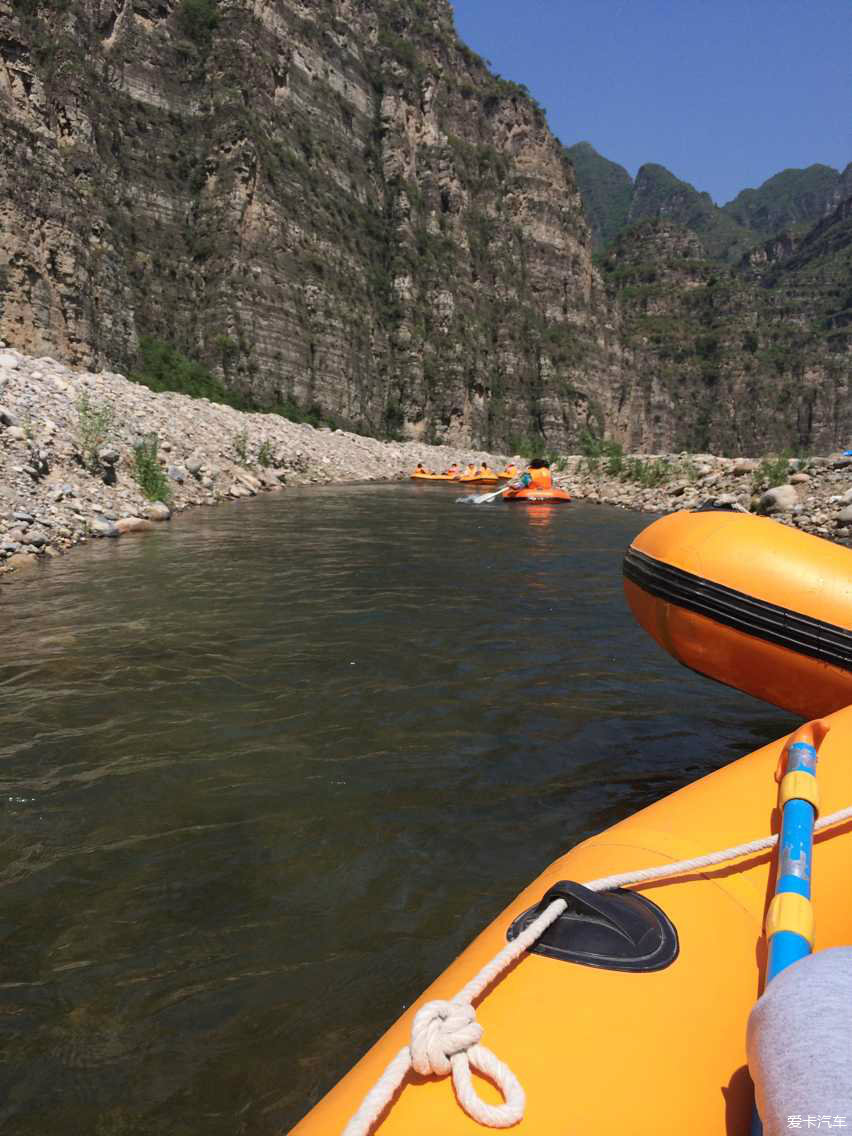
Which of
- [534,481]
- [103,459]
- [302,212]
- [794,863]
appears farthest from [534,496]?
[302,212]

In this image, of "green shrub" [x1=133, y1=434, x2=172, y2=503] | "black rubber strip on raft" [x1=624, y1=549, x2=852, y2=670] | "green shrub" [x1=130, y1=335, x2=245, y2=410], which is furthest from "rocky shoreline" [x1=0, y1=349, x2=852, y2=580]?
"black rubber strip on raft" [x1=624, y1=549, x2=852, y2=670]

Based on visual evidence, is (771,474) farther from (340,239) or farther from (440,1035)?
(340,239)

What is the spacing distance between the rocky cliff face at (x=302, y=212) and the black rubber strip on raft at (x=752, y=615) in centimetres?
2212

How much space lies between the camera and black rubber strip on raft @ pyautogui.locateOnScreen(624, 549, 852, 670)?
9.44ft

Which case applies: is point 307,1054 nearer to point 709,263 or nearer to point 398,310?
point 398,310

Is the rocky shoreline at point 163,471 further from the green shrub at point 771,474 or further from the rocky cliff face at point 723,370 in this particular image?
the rocky cliff face at point 723,370

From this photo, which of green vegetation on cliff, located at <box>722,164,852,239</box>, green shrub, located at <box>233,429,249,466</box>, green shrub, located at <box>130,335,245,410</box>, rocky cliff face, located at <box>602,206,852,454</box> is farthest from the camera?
green vegetation on cliff, located at <box>722,164,852,239</box>

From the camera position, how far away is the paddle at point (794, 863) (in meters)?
1.33

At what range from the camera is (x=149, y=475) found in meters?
11.7

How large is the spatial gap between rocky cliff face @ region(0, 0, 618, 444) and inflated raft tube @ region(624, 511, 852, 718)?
22.1m

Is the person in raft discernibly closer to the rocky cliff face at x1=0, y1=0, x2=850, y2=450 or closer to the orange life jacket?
the orange life jacket

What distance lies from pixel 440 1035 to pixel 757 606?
8.08 ft

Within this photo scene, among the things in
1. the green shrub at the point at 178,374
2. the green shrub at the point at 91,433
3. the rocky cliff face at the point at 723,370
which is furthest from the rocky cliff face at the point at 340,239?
the green shrub at the point at 91,433

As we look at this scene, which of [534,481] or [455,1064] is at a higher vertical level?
[534,481]
